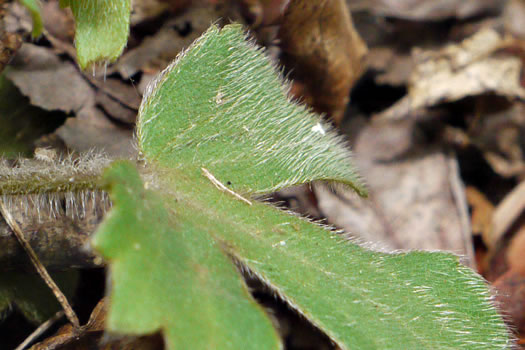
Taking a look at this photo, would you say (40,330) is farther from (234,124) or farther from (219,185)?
(234,124)

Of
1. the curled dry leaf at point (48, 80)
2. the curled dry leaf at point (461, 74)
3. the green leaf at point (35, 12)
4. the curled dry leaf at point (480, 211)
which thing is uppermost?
the green leaf at point (35, 12)

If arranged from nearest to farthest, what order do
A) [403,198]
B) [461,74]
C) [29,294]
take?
[29,294], [403,198], [461,74]

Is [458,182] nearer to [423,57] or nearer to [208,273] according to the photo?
[423,57]

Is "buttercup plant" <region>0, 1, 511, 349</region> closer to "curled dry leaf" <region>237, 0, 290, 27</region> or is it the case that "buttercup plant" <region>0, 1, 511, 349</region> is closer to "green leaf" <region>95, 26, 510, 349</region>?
"green leaf" <region>95, 26, 510, 349</region>

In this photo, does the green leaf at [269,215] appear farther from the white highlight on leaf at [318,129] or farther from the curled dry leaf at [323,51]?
the curled dry leaf at [323,51]

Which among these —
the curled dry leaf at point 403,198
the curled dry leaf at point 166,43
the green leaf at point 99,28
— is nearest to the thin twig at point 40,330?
the green leaf at point 99,28

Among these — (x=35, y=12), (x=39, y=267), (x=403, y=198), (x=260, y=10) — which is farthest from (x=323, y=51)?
(x=39, y=267)

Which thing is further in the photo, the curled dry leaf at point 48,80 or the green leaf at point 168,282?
the curled dry leaf at point 48,80

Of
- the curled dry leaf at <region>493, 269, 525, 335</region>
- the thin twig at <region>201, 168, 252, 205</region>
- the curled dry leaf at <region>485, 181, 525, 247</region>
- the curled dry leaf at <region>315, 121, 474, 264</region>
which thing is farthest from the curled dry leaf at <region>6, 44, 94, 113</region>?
the curled dry leaf at <region>485, 181, 525, 247</region>

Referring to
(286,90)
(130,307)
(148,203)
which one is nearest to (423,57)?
(286,90)
